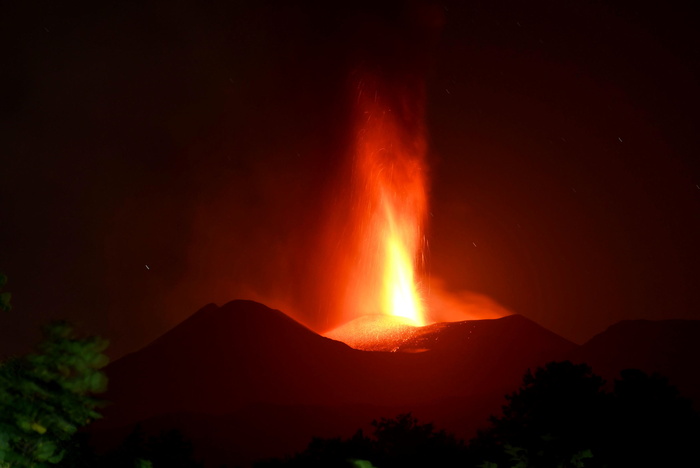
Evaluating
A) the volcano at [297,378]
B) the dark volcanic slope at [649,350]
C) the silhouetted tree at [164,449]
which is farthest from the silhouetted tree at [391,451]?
the dark volcanic slope at [649,350]

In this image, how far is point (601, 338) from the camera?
93.4 meters

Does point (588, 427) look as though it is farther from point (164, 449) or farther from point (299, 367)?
point (299, 367)

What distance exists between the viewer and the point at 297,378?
8931 cm

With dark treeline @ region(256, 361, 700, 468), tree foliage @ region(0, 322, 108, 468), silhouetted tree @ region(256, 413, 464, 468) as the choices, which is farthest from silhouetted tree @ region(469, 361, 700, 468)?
tree foliage @ region(0, 322, 108, 468)

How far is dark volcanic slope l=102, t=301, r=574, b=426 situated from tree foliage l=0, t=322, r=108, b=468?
224 feet

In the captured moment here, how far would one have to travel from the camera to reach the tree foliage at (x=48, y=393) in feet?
44.7

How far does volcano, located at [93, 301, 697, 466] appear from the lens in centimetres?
7356

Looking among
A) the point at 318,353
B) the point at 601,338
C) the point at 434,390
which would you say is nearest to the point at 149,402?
the point at 318,353

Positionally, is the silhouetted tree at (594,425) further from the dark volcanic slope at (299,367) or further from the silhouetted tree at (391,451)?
the dark volcanic slope at (299,367)

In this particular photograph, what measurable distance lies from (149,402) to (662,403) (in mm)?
76940

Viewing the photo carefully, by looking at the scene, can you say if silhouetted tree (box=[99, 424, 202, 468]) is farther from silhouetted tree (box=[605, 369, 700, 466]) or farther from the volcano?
the volcano

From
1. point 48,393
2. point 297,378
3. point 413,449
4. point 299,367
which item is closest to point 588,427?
point 413,449

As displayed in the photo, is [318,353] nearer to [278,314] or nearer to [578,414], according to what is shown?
[278,314]

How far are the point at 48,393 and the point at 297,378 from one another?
77.2m
